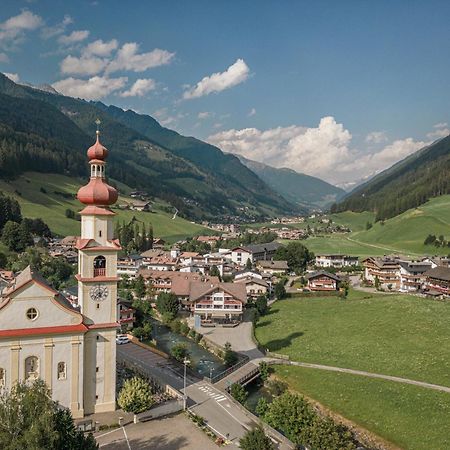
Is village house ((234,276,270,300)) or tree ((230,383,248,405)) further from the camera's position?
village house ((234,276,270,300))

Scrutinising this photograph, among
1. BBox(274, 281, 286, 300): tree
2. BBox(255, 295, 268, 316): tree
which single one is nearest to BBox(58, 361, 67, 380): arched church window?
BBox(255, 295, 268, 316): tree

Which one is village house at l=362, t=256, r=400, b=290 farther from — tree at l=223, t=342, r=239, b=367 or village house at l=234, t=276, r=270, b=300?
tree at l=223, t=342, r=239, b=367

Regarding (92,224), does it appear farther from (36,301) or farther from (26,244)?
(26,244)

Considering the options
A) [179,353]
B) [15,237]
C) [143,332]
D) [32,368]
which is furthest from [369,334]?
[15,237]

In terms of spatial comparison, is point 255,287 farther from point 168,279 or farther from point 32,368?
point 32,368

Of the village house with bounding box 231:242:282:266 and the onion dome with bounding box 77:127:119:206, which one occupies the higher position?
the onion dome with bounding box 77:127:119:206

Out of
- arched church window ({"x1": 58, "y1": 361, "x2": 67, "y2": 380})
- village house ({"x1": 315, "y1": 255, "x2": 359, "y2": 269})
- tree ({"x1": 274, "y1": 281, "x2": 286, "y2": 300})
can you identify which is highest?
village house ({"x1": 315, "y1": 255, "x2": 359, "y2": 269})
